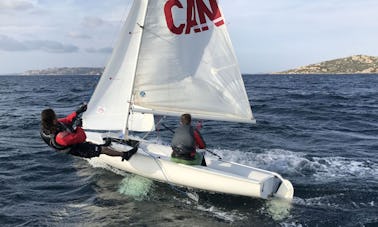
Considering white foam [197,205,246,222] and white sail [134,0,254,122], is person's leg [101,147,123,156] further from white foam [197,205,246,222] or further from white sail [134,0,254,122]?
white foam [197,205,246,222]

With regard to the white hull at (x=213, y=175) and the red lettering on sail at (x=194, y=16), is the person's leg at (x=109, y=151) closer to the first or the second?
the white hull at (x=213, y=175)

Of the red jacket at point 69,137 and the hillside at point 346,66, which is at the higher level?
the red jacket at point 69,137

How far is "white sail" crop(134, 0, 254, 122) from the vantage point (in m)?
9.51

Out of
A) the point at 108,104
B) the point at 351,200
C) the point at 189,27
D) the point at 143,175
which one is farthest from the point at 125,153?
the point at 351,200

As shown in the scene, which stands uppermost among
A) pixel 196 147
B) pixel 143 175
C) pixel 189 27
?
pixel 189 27

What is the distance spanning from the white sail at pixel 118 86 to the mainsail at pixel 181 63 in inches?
1.0

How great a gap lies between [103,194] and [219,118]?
11.1 feet

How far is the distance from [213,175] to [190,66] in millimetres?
2890

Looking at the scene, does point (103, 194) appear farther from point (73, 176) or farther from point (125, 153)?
point (73, 176)

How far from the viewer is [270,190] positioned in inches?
339

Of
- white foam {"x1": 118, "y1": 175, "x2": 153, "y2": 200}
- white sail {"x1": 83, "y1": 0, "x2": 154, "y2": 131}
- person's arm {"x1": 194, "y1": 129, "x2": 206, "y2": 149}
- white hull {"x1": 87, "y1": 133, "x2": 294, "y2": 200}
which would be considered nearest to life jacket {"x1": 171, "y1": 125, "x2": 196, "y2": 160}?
white hull {"x1": 87, "y1": 133, "x2": 294, "y2": 200}

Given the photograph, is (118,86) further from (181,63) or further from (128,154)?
(128,154)

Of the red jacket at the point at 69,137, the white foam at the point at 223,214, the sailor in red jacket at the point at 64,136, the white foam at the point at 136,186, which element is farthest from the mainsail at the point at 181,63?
the white foam at the point at 223,214

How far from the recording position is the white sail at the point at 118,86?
9974 mm
